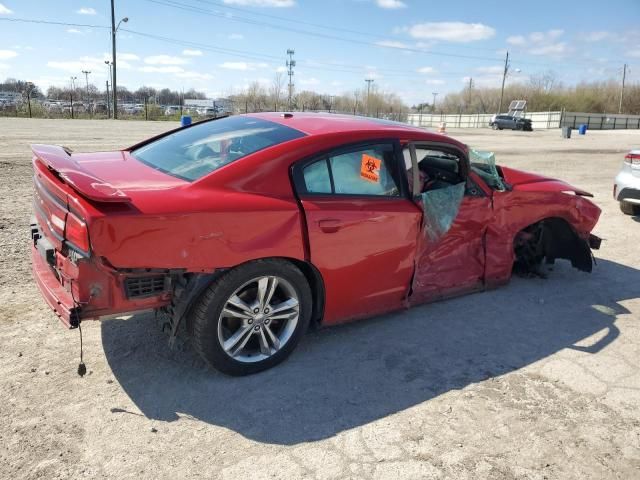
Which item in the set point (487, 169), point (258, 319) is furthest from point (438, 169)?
point (258, 319)

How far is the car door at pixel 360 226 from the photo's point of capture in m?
3.31

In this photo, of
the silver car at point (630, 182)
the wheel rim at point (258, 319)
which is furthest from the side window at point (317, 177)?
the silver car at point (630, 182)

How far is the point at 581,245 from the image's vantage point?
16.9ft

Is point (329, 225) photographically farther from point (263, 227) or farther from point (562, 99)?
point (562, 99)

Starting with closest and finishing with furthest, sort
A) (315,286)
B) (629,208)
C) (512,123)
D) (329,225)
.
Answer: (329,225), (315,286), (629,208), (512,123)

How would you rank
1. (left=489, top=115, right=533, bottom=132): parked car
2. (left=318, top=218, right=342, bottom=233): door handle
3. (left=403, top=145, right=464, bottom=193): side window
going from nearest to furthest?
1. (left=318, top=218, right=342, bottom=233): door handle
2. (left=403, top=145, right=464, bottom=193): side window
3. (left=489, top=115, right=533, bottom=132): parked car

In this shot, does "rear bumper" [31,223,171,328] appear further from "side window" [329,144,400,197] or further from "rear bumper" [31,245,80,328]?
"side window" [329,144,400,197]

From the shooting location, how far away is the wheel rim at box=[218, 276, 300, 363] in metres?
3.11

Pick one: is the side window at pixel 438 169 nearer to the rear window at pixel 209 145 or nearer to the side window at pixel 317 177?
the side window at pixel 317 177

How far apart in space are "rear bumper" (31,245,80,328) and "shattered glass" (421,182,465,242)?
96.9 inches

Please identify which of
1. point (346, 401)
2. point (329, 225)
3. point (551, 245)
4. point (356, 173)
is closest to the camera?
point (346, 401)

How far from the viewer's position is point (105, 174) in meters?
3.22

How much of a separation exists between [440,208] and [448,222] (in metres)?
0.15

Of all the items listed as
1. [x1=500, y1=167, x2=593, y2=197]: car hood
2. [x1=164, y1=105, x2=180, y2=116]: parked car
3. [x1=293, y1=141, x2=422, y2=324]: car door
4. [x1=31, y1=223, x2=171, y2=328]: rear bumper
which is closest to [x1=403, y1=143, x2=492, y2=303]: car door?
[x1=293, y1=141, x2=422, y2=324]: car door
